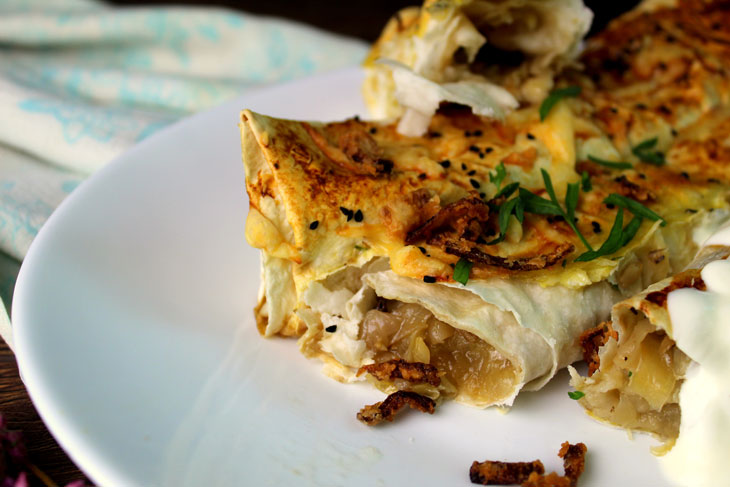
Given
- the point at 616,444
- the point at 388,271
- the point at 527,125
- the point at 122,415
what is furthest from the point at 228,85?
the point at 616,444

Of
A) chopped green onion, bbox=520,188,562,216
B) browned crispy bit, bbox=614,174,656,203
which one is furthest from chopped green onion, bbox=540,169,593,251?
browned crispy bit, bbox=614,174,656,203

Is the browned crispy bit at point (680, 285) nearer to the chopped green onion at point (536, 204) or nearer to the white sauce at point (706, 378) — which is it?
the white sauce at point (706, 378)

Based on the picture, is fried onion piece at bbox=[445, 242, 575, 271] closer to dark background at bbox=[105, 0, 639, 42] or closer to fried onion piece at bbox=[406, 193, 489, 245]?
fried onion piece at bbox=[406, 193, 489, 245]

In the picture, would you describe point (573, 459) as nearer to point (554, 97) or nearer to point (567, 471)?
point (567, 471)

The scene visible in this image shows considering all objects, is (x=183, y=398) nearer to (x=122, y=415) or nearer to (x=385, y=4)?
(x=122, y=415)

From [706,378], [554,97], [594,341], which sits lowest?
[594,341]

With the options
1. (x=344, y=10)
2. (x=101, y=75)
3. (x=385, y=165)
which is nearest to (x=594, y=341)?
(x=385, y=165)

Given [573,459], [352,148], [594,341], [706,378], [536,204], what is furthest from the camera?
[352,148]
